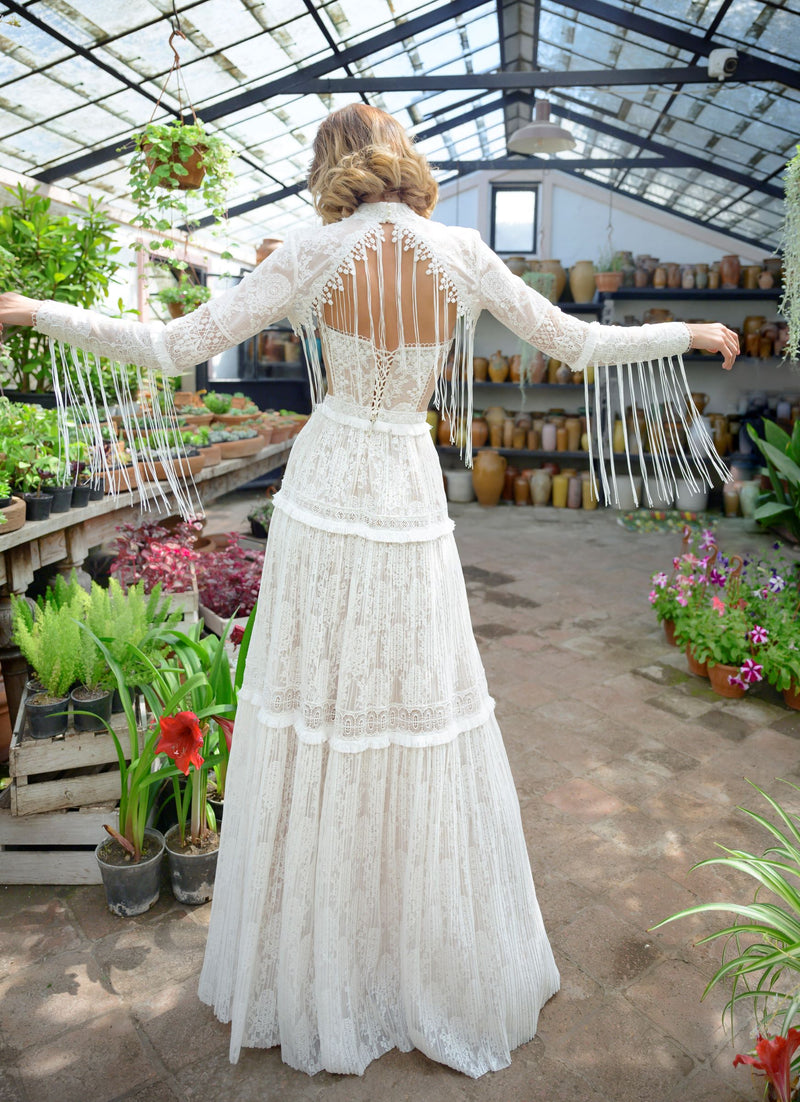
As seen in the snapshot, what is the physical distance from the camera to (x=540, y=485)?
774 cm

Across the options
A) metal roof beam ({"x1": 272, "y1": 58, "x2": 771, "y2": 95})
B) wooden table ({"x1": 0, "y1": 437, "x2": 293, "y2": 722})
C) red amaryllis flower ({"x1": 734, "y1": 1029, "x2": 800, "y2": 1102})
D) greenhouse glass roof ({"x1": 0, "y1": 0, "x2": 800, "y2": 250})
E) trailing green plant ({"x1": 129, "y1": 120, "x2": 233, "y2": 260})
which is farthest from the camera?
metal roof beam ({"x1": 272, "y1": 58, "x2": 771, "y2": 95})

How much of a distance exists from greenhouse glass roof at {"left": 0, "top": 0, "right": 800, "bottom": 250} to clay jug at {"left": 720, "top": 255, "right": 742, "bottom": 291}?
384 mm

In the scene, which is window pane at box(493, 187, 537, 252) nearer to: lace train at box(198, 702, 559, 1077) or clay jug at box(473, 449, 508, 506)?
clay jug at box(473, 449, 508, 506)

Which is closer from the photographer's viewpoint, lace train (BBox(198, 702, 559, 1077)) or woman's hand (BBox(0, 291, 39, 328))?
woman's hand (BBox(0, 291, 39, 328))

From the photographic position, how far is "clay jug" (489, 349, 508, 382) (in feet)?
26.6

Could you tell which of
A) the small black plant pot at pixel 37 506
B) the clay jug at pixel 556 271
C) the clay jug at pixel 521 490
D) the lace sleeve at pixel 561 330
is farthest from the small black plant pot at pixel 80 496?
the clay jug at pixel 556 271

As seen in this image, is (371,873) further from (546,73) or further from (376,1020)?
(546,73)

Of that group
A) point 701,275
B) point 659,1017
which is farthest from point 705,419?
point 659,1017

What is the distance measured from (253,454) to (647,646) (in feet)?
7.72

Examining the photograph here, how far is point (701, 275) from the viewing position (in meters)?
7.57

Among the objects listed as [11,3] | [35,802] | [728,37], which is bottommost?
[35,802]

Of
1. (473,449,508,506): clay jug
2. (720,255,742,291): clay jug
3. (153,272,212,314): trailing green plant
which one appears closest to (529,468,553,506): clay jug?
(473,449,508,506): clay jug

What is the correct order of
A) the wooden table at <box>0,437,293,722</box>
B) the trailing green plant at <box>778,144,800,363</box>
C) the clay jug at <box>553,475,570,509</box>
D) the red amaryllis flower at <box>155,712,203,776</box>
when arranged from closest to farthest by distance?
1. the red amaryllis flower at <box>155,712,203,776</box>
2. the wooden table at <box>0,437,293,722</box>
3. the trailing green plant at <box>778,144,800,363</box>
4. the clay jug at <box>553,475,570,509</box>

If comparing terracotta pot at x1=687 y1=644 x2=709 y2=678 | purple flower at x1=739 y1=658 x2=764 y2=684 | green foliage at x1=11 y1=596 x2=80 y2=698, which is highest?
green foliage at x1=11 y1=596 x2=80 y2=698
